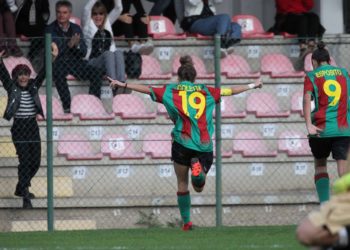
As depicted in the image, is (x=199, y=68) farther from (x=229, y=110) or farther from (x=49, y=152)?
(x=49, y=152)

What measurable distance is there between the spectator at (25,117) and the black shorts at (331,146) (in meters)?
3.78

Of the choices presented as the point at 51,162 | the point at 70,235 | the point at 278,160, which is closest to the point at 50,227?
the point at 51,162

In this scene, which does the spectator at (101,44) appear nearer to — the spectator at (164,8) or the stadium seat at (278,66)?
the spectator at (164,8)

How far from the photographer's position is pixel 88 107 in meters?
15.7

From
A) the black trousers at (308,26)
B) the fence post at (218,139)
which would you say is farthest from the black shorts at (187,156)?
the black trousers at (308,26)

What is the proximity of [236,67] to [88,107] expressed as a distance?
7.71 ft

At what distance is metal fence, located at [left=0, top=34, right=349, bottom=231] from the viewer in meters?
15.1

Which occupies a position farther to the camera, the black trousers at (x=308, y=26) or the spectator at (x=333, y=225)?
the black trousers at (x=308, y=26)

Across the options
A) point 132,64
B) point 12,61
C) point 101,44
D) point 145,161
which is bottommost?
point 145,161

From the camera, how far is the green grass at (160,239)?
36.6ft

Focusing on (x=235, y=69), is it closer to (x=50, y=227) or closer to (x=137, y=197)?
(x=137, y=197)

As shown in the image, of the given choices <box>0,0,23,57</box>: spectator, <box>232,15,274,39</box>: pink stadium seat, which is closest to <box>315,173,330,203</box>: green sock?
<box>0,0,23,57</box>: spectator

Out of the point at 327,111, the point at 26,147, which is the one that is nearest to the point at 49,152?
the point at 26,147

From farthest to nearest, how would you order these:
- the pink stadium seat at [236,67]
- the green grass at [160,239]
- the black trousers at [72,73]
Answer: the pink stadium seat at [236,67] < the black trousers at [72,73] < the green grass at [160,239]
